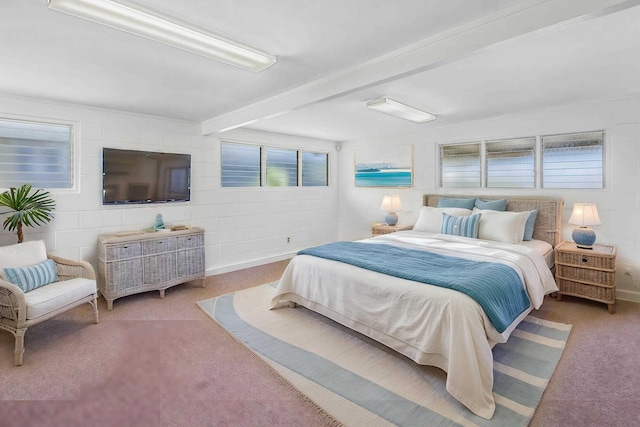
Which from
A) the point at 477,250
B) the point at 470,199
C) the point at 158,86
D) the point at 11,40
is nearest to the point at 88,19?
the point at 11,40

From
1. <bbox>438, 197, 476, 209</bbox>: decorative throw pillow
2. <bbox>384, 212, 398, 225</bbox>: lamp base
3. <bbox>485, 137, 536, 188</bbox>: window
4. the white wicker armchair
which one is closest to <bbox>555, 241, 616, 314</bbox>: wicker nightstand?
<bbox>485, 137, 536, 188</bbox>: window

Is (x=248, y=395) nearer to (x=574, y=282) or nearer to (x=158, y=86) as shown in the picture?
(x=158, y=86)

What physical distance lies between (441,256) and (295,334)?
63.5 inches

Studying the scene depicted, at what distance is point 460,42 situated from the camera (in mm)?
2033

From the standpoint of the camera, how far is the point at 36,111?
3.44 meters

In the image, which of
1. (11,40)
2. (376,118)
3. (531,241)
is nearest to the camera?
(11,40)

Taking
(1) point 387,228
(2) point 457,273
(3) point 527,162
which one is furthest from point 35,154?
(3) point 527,162

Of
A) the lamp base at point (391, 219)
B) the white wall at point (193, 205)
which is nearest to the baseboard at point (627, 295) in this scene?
the lamp base at point (391, 219)

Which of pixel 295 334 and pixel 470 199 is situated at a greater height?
pixel 470 199

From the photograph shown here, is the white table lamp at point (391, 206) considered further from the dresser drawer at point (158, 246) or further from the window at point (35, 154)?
the window at point (35, 154)

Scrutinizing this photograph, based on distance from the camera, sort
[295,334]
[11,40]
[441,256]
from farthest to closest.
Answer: [441,256]
[295,334]
[11,40]

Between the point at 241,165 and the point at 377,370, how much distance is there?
12.7 feet

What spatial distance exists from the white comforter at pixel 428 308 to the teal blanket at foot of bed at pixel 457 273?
2.3 inches

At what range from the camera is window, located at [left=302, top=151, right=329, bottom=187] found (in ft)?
20.5
